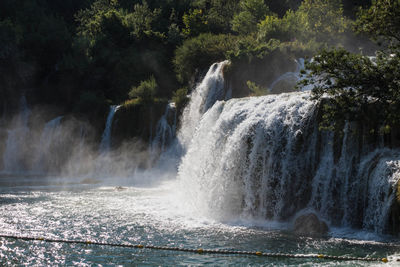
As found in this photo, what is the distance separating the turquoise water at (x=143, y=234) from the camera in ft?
31.8

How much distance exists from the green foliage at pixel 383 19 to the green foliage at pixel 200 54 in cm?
1499

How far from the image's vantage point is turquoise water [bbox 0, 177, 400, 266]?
968 centimetres

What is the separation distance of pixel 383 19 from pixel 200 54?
17.1 meters

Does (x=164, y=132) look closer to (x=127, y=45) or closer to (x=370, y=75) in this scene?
(x=127, y=45)

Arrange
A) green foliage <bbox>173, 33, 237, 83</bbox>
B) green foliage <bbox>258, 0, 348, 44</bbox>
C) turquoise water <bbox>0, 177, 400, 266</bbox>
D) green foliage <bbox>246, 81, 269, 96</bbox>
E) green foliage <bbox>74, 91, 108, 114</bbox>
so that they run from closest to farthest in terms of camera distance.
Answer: turquoise water <bbox>0, 177, 400, 266</bbox>
green foliage <bbox>246, 81, 269, 96</bbox>
green foliage <bbox>74, 91, 108, 114</bbox>
green foliage <bbox>173, 33, 237, 83</bbox>
green foliage <bbox>258, 0, 348, 44</bbox>

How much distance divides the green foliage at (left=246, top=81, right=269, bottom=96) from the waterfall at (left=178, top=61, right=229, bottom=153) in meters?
1.82

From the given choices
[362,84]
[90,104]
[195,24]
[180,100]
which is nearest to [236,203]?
[362,84]

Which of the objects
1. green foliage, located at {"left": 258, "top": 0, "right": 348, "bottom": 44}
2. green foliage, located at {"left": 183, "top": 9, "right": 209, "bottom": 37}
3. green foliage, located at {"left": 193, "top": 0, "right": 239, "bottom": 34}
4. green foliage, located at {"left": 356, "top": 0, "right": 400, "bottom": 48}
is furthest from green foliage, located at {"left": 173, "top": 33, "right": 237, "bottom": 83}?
green foliage, located at {"left": 356, "top": 0, "right": 400, "bottom": 48}

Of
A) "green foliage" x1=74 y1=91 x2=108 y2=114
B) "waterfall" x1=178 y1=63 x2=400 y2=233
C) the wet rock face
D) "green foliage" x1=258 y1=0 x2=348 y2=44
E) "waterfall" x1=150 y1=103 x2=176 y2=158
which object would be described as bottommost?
the wet rock face

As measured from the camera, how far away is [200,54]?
27.7 metres

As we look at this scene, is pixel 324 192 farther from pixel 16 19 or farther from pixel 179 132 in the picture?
pixel 16 19

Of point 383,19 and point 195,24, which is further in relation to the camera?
point 195,24

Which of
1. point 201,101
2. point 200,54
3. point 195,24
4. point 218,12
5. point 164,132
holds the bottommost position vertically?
point 164,132

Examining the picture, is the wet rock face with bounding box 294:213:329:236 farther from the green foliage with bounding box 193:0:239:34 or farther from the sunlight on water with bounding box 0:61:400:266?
the green foliage with bounding box 193:0:239:34
